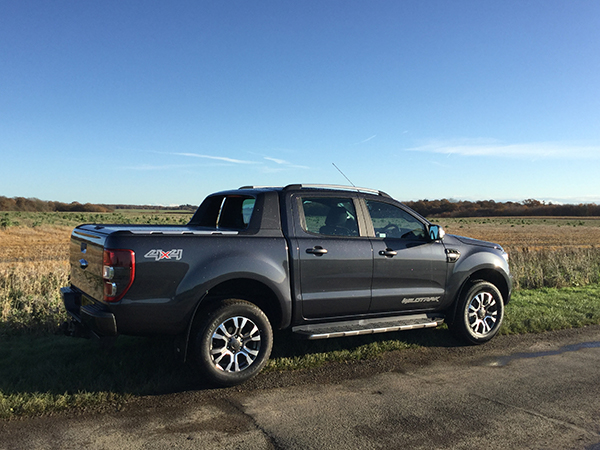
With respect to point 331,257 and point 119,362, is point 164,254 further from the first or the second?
point 331,257

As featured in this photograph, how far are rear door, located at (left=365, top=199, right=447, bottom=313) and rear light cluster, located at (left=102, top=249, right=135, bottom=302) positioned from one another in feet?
8.86

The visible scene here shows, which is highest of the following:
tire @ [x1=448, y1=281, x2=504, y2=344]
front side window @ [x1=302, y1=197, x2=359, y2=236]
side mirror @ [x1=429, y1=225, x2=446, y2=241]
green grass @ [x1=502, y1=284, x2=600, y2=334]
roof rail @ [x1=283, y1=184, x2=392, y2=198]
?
roof rail @ [x1=283, y1=184, x2=392, y2=198]

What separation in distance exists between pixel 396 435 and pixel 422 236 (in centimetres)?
309

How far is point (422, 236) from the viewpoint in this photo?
648cm

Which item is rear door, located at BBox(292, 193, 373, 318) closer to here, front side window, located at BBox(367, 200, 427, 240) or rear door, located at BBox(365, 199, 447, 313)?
rear door, located at BBox(365, 199, 447, 313)

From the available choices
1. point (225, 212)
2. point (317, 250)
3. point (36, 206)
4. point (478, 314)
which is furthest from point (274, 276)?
point (36, 206)

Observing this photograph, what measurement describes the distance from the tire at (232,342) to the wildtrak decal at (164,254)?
0.64m

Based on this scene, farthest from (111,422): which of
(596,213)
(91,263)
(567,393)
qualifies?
(596,213)

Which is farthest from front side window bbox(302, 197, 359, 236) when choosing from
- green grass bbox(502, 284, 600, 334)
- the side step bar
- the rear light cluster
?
green grass bbox(502, 284, 600, 334)

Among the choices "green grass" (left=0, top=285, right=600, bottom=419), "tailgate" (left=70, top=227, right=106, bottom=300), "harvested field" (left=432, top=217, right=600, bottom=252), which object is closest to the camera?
"green grass" (left=0, top=285, right=600, bottom=419)

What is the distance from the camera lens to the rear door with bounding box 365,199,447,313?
5980 millimetres

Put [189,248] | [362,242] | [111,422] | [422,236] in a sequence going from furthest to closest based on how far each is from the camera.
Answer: [422,236] → [362,242] → [189,248] → [111,422]

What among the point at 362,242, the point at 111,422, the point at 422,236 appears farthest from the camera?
the point at 422,236

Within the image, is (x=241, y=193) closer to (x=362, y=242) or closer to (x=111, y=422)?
(x=362, y=242)
